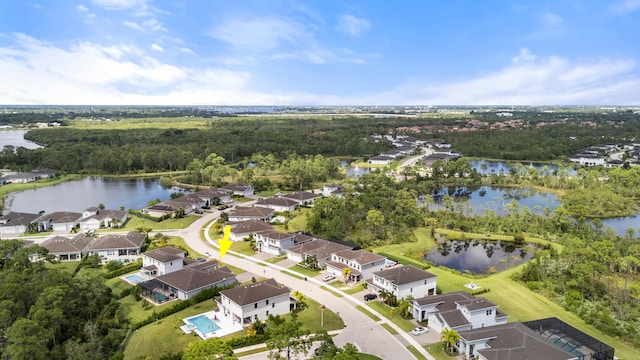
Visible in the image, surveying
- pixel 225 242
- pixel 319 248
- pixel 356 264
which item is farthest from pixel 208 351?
pixel 225 242

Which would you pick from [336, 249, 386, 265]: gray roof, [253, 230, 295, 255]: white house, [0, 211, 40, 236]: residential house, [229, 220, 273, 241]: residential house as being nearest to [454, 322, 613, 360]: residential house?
[336, 249, 386, 265]: gray roof

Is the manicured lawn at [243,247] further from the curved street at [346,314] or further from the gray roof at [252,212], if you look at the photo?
the gray roof at [252,212]

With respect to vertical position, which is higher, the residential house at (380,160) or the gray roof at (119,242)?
the residential house at (380,160)

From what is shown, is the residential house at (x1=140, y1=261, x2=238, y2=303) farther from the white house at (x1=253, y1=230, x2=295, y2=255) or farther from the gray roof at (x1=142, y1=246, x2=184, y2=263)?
the white house at (x1=253, y1=230, x2=295, y2=255)

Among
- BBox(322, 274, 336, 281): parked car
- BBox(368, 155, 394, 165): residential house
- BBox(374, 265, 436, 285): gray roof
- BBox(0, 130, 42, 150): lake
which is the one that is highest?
BBox(0, 130, 42, 150): lake

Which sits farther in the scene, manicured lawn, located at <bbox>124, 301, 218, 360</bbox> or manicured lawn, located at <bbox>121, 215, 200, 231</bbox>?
manicured lawn, located at <bbox>121, 215, 200, 231</bbox>

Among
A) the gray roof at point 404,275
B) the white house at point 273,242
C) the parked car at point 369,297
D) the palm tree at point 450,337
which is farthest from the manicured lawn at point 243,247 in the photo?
the palm tree at point 450,337
